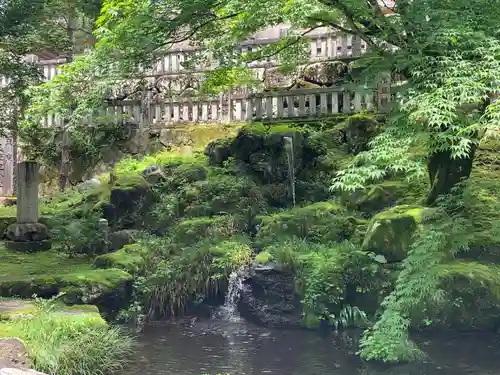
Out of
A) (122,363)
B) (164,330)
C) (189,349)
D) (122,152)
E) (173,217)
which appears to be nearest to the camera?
(122,363)

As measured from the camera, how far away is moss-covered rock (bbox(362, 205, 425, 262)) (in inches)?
368

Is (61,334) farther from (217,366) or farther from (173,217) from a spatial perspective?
(173,217)

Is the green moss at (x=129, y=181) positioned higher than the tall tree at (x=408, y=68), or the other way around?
the tall tree at (x=408, y=68)

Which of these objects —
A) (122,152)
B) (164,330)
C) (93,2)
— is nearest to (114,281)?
(164,330)

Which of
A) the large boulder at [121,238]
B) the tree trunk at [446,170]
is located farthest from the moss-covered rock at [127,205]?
the tree trunk at [446,170]

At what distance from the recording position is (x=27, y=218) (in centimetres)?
1245

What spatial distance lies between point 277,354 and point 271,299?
1.74 meters

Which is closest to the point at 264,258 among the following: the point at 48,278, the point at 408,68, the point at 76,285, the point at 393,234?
the point at 393,234

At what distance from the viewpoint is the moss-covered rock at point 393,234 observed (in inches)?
368

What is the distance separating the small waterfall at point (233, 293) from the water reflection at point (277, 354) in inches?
23.2

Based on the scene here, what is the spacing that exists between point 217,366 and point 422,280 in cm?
305

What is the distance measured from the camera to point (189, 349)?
8.41 metres

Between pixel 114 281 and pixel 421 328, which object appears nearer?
pixel 421 328

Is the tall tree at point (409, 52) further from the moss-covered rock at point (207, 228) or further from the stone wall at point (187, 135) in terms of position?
the stone wall at point (187, 135)
